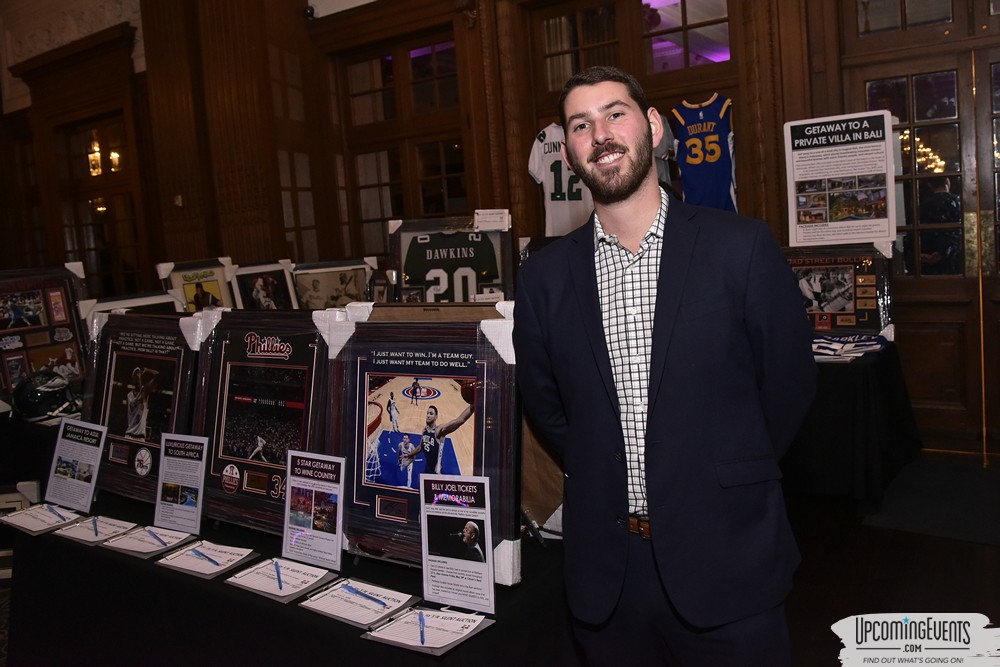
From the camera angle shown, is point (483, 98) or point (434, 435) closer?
point (434, 435)

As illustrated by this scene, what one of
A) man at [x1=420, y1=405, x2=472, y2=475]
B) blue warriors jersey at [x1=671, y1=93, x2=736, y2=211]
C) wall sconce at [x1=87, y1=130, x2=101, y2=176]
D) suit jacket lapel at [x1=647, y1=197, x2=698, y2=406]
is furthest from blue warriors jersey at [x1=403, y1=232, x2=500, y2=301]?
wall sconce at [x1=87, y1=130, x2=101, y2=176]

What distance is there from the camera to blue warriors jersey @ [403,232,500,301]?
14.2ft

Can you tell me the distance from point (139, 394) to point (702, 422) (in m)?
1.62

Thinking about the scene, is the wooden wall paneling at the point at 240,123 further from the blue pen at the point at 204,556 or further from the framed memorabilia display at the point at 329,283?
the blue pen at the point at 204,556

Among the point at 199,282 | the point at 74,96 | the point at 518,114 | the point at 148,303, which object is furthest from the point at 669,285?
the point at 74,96

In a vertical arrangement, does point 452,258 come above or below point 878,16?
below

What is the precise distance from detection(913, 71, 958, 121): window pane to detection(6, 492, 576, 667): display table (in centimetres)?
440

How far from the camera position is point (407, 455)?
1636 millimetres

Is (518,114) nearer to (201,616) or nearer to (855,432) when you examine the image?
(855,432)

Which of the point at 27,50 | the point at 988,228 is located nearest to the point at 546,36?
the point at 988,228

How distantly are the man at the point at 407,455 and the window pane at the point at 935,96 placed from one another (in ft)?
14.8

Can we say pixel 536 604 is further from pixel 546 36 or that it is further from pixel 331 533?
pixel 546 36

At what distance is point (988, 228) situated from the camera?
4758 millimetres

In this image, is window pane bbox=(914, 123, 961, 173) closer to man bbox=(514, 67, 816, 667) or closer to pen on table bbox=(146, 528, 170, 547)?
man bbox=(514, 67, 816, 667)
